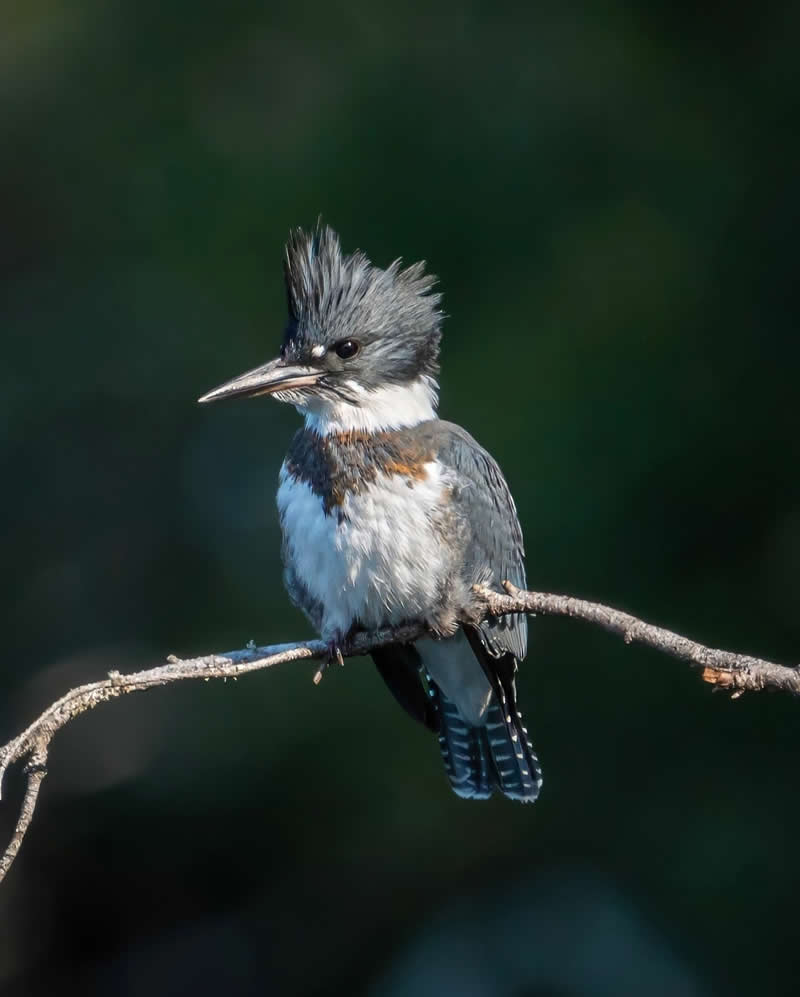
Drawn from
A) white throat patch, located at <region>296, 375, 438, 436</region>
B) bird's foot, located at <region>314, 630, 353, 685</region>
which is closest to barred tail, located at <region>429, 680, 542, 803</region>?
bird's foot, located at <region>314, 630, 353, 685</region>

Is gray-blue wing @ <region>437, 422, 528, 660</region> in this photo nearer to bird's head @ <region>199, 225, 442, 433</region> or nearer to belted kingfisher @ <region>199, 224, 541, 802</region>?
belted kingfisher @ <region>199, 224, 541, 802</region>

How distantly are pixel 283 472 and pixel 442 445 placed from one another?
11.6 inches

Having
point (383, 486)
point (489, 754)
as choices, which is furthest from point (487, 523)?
point (489, 754)

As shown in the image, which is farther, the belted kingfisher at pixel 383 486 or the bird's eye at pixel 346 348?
the bird's eye at pixel 346 348

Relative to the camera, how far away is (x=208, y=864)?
4156 mm

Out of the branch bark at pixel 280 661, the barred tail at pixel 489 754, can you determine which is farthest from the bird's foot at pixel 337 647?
the barred tail at pixel 489 754

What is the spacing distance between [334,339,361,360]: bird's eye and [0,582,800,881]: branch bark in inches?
22.4

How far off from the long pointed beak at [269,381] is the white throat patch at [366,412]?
0.05m

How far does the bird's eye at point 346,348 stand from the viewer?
2.62 meters

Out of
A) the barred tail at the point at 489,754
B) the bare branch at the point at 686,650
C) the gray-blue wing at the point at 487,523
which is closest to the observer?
the bare branch at the point at 686,650

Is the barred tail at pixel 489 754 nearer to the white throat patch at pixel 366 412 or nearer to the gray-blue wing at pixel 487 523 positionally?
the gray-blue wing at pixel 487 523

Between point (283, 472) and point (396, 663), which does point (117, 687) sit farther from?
point (396, 663)

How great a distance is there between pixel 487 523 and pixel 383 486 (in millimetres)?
248

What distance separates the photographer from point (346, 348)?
103 inches
